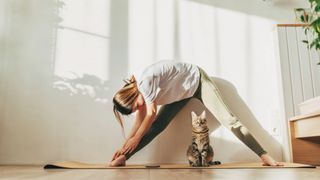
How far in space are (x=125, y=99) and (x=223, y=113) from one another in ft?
2.34

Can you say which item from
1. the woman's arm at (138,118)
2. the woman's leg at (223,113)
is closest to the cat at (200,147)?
the woman's leg at (223,113)

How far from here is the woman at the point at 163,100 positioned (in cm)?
222

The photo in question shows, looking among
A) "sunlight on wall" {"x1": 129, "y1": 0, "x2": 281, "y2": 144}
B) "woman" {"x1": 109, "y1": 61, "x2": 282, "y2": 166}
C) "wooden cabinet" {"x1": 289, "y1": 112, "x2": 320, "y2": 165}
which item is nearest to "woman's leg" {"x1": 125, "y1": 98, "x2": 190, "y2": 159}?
"woman" {"x1": 109, "y1": 61, "x2": 282, "y2": 166}

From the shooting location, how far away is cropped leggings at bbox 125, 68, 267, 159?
2.23m

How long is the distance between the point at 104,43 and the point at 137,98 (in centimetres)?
65

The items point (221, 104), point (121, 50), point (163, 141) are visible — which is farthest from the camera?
point (121, 50)

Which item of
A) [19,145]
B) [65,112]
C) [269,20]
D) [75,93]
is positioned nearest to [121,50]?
[75,93]

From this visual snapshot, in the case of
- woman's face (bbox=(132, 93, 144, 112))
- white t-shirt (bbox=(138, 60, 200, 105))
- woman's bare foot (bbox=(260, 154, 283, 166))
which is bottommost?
woman's bare foot (bbox=(260, 154, 283, 166))

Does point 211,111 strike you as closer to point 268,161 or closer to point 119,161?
point 268,161

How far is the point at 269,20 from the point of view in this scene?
2744mm

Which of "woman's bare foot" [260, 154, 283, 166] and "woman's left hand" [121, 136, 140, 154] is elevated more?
"woman's left hand" [121, 136, 140, 154]

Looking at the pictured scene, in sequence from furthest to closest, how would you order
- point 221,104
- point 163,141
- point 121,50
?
point 121,50, point 163,141, point 221,104

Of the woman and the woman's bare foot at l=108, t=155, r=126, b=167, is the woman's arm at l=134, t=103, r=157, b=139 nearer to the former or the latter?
the woman

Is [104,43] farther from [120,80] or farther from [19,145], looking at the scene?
[19,145]
